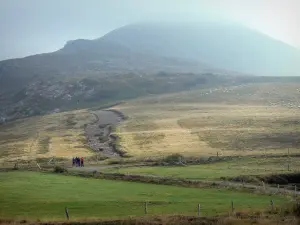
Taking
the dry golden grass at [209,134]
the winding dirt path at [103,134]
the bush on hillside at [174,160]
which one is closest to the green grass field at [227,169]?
the bush on hillside at [174,160]

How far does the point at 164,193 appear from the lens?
4822cm

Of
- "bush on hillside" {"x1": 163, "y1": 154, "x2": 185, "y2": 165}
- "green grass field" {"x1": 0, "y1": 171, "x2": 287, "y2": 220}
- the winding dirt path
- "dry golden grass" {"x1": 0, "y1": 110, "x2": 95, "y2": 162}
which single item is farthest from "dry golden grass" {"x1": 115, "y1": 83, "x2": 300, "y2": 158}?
"green grass field" {"x1": 0, "y1": 171, "x2": 287, "y2": 220}

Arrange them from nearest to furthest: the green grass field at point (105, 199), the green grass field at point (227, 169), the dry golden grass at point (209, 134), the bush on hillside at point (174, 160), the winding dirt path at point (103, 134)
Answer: the green grass field at point (105, 199)
the green grass field at point (227, 169)
the bush on hillside at point (174, 160)
the dry golden grass at point (209, 134)
the winding dirt path at point (103, 134)

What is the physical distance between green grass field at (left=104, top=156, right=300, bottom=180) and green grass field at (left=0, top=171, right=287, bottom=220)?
868 centimetres

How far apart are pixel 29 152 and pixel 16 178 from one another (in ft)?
165

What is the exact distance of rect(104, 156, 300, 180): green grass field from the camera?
6006 cm

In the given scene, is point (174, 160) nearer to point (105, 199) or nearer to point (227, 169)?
point (227, 169)

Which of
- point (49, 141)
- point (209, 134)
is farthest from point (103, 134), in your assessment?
point (209, 134)

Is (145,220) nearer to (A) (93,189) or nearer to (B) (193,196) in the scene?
(B) (193,196)

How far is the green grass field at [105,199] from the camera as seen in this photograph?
3956cm

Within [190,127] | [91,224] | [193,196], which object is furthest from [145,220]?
[190,127]

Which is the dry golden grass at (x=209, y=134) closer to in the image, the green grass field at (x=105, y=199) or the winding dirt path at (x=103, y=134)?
the winding dirt path at (x=103, y=134)

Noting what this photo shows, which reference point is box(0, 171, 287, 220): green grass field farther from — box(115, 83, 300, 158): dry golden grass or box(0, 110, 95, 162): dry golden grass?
box(0, 110, 95, 162): dry golden grass

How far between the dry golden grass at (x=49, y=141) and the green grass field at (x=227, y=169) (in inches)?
1328
